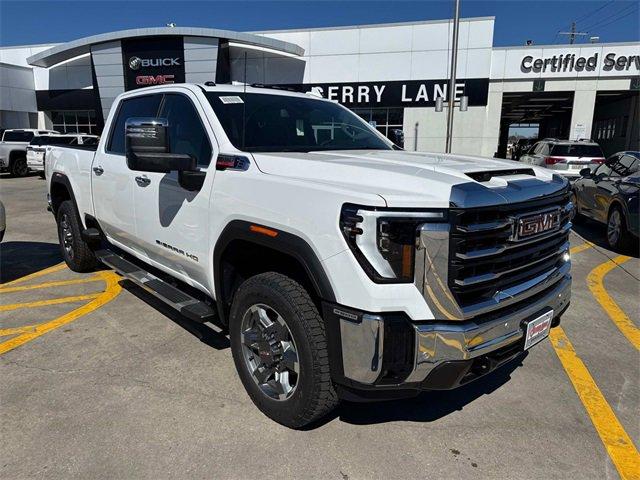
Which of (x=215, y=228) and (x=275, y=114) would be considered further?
(x=275, y=114)

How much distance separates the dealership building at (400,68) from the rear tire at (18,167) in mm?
7879

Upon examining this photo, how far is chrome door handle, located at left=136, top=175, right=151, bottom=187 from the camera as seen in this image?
3.82 m

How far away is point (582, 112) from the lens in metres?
22.9

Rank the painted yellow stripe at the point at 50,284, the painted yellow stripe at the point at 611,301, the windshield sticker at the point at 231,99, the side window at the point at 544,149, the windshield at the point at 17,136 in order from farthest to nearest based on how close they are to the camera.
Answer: the windshield at the point at 17,136, the side window at the point at 544,149, the painted yellow stripe at the point at 50,284, the painted yellow stripe at the point at 611,301, the windshield sticker at the point at 231,99

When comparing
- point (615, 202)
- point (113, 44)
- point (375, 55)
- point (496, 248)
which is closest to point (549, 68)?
point (375, 55)

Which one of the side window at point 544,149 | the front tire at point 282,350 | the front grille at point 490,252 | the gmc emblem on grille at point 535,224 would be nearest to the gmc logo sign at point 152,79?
the side window at point 544,149

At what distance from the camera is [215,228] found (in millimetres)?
3086

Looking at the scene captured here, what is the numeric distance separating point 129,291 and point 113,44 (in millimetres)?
24218

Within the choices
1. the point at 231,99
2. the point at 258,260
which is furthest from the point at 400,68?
the point at 258,260

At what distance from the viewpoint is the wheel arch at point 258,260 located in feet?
7.86

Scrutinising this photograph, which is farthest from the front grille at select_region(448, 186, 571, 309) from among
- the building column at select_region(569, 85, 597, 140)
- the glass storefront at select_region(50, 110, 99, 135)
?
the glass storefront at select_region(50, 110, 99, 135)

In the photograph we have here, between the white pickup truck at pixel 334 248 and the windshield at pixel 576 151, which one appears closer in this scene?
the white pickup truck at pixel 334 248

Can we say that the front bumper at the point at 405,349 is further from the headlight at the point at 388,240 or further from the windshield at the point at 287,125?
the windshield at the point at 287,125

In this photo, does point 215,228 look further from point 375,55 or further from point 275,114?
point 375,55
